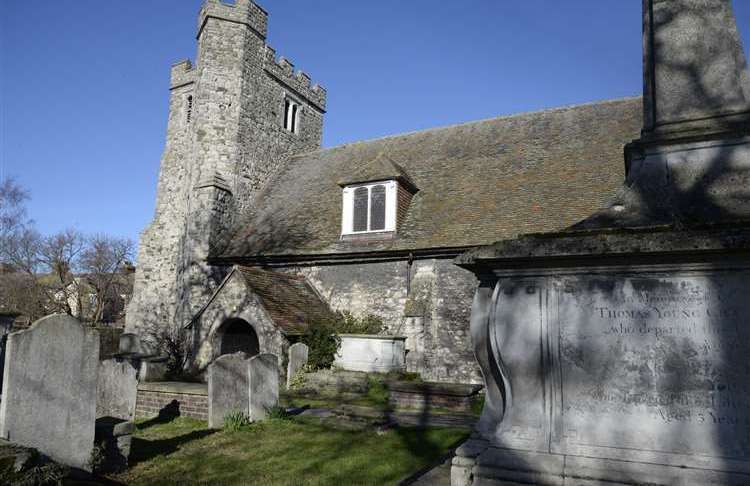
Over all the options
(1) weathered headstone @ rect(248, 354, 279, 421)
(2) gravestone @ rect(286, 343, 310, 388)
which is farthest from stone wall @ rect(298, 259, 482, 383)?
(1) weathered headstone @ rect(248, 354, 279, 421)

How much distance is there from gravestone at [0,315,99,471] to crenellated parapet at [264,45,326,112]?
1977cm

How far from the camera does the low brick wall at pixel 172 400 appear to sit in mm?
10291

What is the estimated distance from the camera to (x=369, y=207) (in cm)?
1686

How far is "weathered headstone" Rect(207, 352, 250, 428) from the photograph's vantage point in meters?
9.14

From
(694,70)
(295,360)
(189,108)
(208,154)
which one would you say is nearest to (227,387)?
(295,360)

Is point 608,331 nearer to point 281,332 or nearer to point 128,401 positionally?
point 128,401

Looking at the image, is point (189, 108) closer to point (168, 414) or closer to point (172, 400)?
point (172, 400)

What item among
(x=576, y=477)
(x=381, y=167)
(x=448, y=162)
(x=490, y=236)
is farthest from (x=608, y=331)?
(x=448, y=162)

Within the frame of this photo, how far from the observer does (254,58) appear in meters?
22.8

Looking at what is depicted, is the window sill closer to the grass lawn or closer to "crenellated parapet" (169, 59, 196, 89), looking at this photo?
the grass lawn

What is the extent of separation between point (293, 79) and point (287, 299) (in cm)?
1398

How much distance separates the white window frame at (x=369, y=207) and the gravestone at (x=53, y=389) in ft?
36.6

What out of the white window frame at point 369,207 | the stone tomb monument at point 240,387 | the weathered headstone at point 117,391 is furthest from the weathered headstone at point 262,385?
the white window frame at point 369,207

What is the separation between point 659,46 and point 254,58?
2043cm
